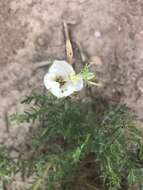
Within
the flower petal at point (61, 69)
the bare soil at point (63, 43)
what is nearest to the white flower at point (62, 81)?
the flower petal at point (61, 69)

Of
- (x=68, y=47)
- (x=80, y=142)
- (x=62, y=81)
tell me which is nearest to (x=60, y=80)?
(x=62, y=81)

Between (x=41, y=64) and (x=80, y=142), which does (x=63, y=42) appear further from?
(x=80, y=142)

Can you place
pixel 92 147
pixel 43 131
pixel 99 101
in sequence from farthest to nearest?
pixel 99 101
pixel 43 131
pixel 92 147

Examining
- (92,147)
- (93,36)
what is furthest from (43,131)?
(93,36)

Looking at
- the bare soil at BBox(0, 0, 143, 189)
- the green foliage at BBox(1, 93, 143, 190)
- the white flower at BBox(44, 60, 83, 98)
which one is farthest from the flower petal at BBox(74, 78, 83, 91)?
the bare soil at BBox(0, 0, 143, 189)

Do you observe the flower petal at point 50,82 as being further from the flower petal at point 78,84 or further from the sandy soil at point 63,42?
the sandy soil at point 63,42

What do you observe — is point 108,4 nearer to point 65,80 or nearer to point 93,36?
point 93,36
